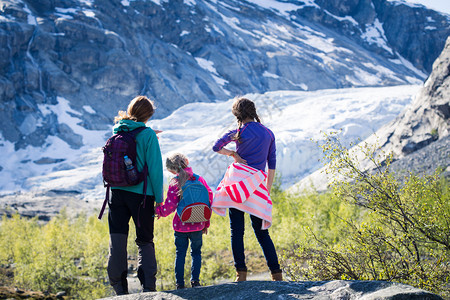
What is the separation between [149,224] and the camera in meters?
4.50

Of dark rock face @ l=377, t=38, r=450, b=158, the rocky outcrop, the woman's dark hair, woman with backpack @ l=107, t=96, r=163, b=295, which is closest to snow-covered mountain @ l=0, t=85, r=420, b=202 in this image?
dark rock face @ l=377, t=38, r=450, b=158

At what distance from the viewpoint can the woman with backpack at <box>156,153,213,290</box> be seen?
5.06 m

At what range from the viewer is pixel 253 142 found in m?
4.85

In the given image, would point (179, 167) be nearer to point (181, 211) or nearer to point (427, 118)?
point (181, 211)

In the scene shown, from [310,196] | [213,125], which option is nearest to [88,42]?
[213,125]

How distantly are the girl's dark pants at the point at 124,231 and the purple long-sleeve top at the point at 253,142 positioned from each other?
44.0 inches

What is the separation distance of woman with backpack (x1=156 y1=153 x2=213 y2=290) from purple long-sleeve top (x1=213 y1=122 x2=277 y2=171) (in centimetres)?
56

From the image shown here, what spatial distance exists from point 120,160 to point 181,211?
3.71 feet

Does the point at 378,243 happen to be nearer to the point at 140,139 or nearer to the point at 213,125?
the point at 140,139

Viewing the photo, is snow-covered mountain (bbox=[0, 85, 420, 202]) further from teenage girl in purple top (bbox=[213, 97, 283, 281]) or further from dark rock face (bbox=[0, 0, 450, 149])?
teenage girl in purple top (bbox=[213, 97, 283, 281])

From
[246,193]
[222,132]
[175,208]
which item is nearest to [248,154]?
[246,193]

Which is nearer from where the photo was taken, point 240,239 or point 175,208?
point 240,239

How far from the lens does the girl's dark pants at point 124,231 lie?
439cm

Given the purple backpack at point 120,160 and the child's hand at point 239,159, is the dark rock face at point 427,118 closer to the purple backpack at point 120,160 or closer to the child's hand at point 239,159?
the child's hand at point 239,159
